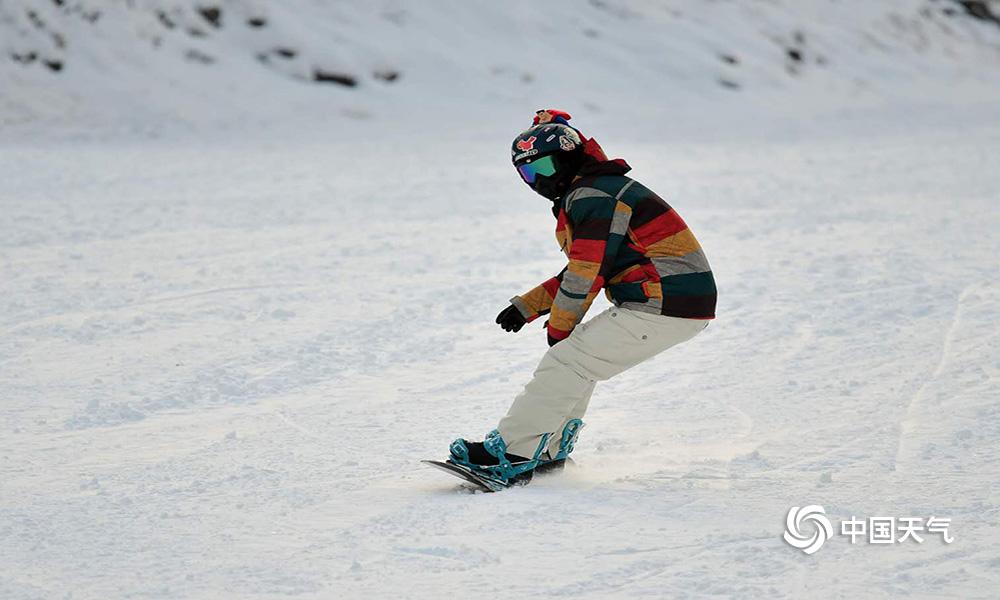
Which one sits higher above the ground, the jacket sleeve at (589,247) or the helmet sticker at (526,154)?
the helmet sticker at (526,154)

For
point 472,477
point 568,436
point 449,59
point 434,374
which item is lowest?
point 449,59

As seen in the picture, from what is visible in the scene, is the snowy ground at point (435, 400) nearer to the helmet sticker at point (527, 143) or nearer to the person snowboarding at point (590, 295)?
the person snowboarding at point (590, 295)

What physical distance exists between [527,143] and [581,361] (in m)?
0.76

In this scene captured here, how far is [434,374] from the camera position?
6012 millimetres

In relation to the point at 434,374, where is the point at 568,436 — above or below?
above

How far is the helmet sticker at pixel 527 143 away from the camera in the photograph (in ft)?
13.3

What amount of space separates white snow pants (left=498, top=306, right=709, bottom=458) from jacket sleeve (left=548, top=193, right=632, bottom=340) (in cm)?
11

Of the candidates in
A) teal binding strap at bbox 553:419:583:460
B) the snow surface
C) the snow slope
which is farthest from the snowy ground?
the snow slope

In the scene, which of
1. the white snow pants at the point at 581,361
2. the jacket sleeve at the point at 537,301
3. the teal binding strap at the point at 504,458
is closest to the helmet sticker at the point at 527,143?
the jacket sleeve at the point at 537,301

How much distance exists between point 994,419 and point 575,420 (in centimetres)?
192

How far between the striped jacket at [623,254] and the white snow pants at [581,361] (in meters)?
0.04

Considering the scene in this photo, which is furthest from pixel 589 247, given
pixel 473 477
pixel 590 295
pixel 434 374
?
pixel 434 374

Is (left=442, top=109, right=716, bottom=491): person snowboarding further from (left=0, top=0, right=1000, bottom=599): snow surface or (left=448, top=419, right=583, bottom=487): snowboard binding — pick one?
(left=0, top=0, right=1000, bottom=599): snow surface

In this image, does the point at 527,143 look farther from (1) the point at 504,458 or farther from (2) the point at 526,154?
(1) the point at 504,458
